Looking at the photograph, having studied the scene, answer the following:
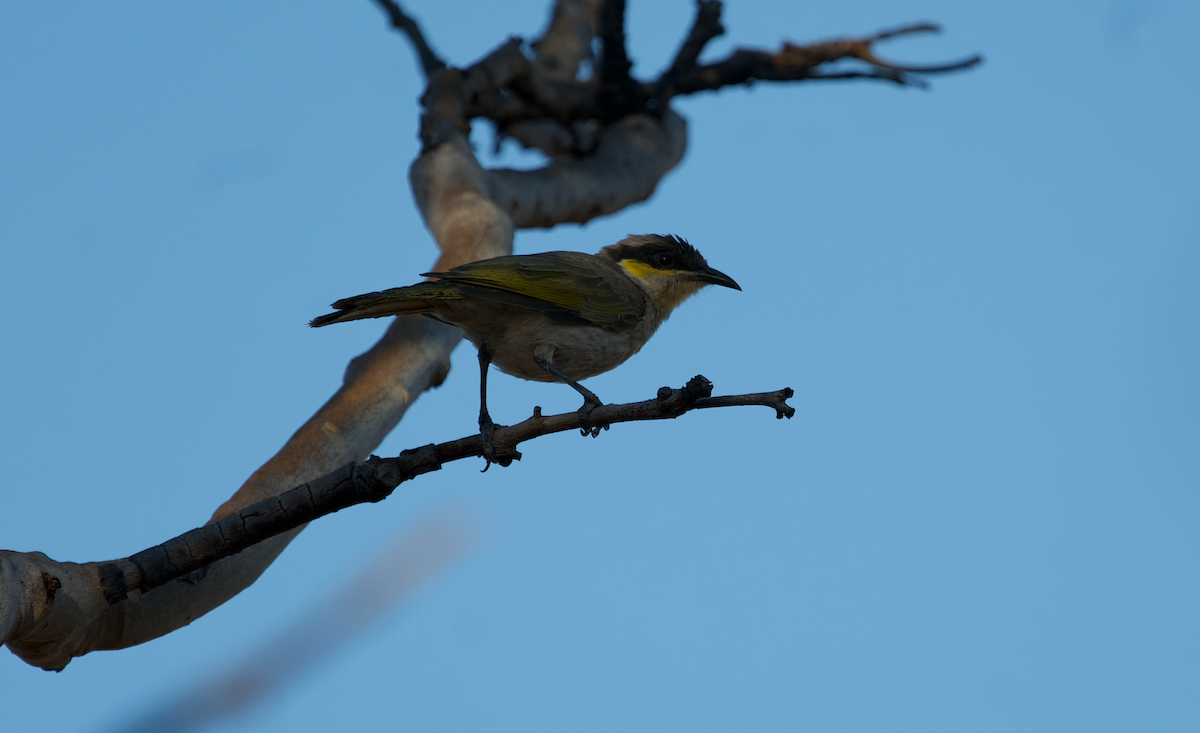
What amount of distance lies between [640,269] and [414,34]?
12.7 ft

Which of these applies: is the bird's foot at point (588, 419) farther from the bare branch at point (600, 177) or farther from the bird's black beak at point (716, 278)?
the bare branch at point (600, 177)

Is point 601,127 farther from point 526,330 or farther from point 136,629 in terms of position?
point 136,629

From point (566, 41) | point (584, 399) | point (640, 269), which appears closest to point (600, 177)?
point (640, 269)

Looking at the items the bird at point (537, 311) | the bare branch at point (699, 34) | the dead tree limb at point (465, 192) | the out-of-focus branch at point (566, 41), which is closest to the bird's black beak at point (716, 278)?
the bird at point (537, 311)

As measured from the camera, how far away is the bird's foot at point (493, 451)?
14.7 ft

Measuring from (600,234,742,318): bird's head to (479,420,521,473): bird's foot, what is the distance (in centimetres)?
200

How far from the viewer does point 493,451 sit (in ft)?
15.0

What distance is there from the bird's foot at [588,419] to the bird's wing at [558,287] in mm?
743

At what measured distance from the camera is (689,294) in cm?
682

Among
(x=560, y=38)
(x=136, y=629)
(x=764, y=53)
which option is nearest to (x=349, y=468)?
(x=136, y=629)

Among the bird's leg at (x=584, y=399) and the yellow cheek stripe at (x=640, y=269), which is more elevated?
the yellow cheek stripe at (x=640, y=269)

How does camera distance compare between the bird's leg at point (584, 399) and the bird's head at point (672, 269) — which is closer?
the bird's leg at point (584, 399)

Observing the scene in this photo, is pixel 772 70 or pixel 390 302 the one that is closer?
pixel 390 302

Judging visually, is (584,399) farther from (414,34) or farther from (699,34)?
(699,34)
